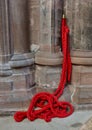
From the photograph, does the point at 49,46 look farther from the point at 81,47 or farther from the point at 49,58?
the point at 81,47

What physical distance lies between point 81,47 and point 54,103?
71 cm

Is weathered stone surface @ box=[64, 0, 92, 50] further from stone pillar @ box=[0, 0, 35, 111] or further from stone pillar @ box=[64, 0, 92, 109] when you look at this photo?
stone pillar @ box=[0, 0, 35, 111]

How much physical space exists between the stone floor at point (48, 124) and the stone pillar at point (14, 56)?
0.22m

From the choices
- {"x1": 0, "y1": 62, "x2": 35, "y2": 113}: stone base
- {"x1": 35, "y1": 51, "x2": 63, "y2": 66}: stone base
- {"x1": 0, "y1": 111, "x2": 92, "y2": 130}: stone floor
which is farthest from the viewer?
{"x1": 35, "y1": 51, "x2": 63, "y2": 66}: stone base

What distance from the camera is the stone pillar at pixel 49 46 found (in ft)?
8.62

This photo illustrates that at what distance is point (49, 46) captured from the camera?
270 centimetres

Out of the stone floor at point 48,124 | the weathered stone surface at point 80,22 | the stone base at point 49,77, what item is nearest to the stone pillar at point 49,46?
the stone base at point 49,77

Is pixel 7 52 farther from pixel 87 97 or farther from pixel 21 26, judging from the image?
pixel 87 97

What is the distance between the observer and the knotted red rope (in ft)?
7.90

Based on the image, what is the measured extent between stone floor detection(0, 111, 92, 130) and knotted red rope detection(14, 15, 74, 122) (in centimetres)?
6

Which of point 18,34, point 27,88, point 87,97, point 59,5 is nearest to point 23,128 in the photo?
point 27,88

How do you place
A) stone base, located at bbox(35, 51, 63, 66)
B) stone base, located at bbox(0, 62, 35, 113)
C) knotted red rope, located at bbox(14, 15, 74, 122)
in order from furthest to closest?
stone base, located at bbox(35, 51, 63, 66) < stone base, located at bbox(0, 62, 35, 113) < knotted red rope, located at bbox(14, 15, 74, 122)

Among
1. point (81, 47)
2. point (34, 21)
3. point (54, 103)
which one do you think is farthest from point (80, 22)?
point (54, 103)

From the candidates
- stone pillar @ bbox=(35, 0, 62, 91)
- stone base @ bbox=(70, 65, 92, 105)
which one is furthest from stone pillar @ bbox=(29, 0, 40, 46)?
stone base @ bbox=(70, 65, 92, 105)
